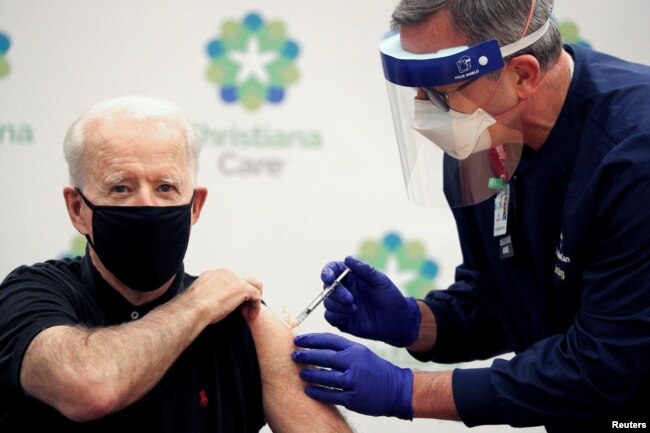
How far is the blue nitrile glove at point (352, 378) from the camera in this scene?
5.76 feet

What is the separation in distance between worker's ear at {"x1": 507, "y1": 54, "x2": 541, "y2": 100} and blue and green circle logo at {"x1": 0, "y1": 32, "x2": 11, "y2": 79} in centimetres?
156

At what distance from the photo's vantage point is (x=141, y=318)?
1608 mm

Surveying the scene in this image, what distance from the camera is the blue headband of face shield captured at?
166 centimetres

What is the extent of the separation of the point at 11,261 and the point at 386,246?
112 centimetres

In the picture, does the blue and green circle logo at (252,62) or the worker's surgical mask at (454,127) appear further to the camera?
the blue and green circle logo at (252,62)

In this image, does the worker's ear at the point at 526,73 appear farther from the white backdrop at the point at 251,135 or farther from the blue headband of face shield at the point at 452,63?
the white backdrop at the point at 251,135

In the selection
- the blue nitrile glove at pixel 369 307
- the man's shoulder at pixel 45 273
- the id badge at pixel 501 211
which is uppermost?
the man's shoulder at pixel 45 273

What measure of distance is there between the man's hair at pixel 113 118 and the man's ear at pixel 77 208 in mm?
20

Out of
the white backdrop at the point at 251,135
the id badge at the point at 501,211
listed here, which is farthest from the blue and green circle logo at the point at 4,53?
the id badge at the point at 501,211

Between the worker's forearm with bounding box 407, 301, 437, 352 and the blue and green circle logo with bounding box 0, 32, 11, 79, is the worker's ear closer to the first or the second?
the worker's forearm with bounding box 407, 301, 437, 352

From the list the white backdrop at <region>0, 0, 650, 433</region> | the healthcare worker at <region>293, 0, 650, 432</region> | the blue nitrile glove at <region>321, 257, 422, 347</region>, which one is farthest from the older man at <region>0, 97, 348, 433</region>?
the white backdrop at <region>0, 0, 650, 433</region>

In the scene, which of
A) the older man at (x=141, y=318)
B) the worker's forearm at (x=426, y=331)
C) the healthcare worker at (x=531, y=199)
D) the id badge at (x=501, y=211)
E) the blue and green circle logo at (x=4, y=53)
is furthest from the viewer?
the blue and green circle logo at (x=4, y=53)

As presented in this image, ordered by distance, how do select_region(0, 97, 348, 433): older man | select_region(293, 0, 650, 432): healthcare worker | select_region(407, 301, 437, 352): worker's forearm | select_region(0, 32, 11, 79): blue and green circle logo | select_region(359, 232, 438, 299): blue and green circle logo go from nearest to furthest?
select_region(0, 97, 348, 433): older man → select_region(293, 0, 650, 432): healthcare worker → select_region(407, 301, 437, 352): worker's forearm → select_region(0, 32, 11, 79): blue and green circle logo → select_region(359, 232, 438, 299): blue and green circle logo

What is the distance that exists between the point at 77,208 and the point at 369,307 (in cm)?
74
